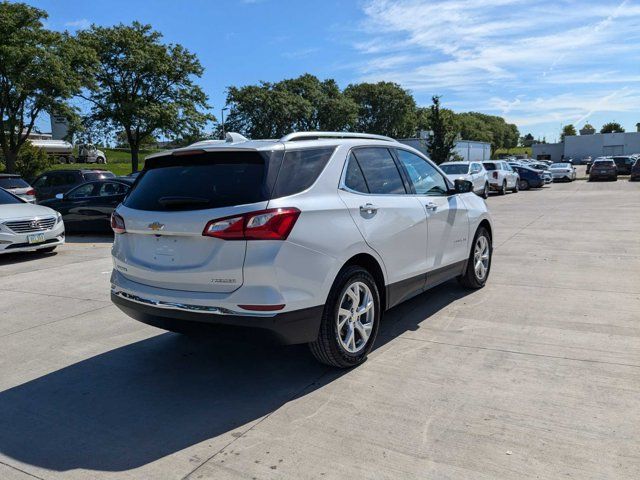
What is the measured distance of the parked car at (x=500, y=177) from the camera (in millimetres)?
26812

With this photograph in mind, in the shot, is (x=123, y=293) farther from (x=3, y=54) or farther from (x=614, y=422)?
(x=3, y=54)

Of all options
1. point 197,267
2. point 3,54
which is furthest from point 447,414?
point 3,54

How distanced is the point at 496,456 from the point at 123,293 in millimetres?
2907

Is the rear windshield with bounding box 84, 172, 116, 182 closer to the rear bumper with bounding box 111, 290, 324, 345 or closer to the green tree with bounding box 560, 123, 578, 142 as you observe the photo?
the rear bumper with bounding box 111, 290, 324, 345

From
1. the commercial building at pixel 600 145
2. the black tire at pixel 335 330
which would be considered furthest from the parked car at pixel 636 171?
the commercial building at pixel 600 145

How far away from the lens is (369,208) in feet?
13.8

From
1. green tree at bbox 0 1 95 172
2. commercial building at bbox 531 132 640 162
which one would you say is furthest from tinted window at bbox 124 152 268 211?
commercial building at bbox 531 132 640 162

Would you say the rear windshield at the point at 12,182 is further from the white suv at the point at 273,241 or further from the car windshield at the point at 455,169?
the car windshield at the point at 455,169

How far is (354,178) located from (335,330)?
125 cm

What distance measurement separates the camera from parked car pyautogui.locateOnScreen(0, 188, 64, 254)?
9.58 m

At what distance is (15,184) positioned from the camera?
47.1 feet

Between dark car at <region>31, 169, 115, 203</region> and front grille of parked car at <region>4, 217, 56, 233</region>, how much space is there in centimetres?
793

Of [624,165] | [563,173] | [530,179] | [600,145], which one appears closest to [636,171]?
[563,173]

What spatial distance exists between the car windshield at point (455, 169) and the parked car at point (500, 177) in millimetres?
4151
